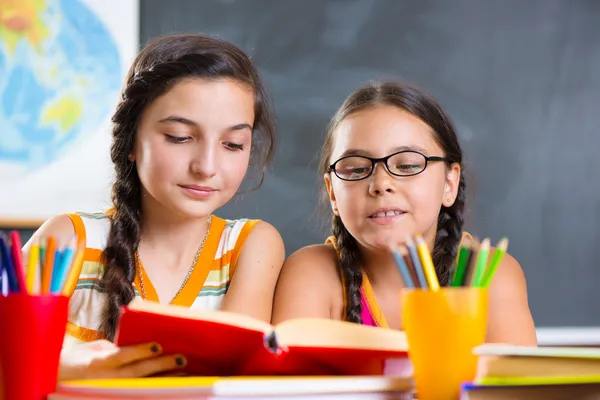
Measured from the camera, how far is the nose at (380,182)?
1.10 m

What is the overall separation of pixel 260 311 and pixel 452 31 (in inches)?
69.5

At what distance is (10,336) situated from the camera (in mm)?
458

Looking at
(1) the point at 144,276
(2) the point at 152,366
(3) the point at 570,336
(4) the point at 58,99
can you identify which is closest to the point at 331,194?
(1) the point at 144,276

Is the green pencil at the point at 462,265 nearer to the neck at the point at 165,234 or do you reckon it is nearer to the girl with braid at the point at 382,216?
the girl with braid at the point at 382,216

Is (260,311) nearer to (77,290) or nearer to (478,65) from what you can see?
(77,290)

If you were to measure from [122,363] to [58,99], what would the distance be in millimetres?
1849

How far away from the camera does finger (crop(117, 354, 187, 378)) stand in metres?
0.55

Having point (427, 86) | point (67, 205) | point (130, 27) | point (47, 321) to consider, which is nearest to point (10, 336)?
point (47, 321)

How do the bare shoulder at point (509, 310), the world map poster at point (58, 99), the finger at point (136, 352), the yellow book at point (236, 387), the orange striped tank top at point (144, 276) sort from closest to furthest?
1. the yellow book at point (236, 387)
2. the finger at point (136, 352)
3. the bare shoulder at point (509, 310)
4. the orange striped tank top at point (144, 276)
5. the world map poster at point (58, 99)

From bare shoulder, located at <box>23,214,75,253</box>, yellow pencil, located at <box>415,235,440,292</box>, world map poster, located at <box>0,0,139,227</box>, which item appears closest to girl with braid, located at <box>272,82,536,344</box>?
bare shoulder, located at <box>23,214,75,253</box>

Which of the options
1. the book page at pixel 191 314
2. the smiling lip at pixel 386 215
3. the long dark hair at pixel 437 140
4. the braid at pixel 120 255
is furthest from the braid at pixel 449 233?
the book page at pixel 191 314

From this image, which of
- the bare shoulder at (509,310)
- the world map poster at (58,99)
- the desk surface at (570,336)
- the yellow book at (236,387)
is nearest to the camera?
the yellow book at (236,387)

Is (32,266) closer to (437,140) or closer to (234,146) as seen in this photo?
(234,146)

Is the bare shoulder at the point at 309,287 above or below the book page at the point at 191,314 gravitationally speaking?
above
